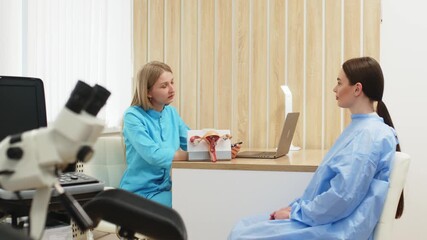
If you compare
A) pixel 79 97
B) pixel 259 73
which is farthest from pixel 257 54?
pixel 79 97

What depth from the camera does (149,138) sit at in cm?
227

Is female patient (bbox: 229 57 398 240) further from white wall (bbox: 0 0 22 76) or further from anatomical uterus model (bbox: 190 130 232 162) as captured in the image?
white wall (bbox: 0 0 22 76)

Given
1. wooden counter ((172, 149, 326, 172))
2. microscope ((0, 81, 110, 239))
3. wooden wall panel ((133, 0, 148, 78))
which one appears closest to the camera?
microscope ((0, 81, 110, 239))

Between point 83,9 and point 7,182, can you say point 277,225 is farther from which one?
point 83,9

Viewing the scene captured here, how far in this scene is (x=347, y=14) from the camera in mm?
2686

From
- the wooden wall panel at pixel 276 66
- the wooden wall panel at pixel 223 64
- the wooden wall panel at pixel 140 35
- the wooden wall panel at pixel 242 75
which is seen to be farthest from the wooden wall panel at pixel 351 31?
the wooden wall panel at pixel 140 35

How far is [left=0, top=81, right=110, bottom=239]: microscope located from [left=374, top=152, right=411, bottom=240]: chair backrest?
46.2 inches

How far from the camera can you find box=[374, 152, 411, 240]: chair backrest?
155cm

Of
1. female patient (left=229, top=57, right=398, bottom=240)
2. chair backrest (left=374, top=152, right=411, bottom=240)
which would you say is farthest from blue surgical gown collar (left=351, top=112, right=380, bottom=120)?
chair backrest (left=374, top=152, right=411, bottom=240)

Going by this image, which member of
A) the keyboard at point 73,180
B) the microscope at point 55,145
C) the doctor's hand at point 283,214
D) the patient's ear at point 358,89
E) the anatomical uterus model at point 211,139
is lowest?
the doctor's hand at point 283,214

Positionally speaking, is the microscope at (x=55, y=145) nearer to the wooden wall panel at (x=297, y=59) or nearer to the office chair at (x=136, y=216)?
the office chair at (x=136, y=216)

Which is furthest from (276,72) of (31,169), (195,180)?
(31,169)

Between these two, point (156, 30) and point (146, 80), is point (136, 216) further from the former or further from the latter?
point (156, 30)

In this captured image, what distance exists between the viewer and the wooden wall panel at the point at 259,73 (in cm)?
280
